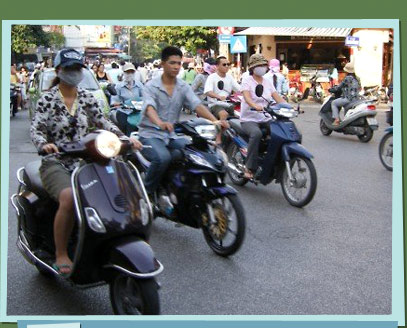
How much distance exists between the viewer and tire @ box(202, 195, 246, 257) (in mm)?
4141

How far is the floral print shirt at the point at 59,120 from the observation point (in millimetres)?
3594

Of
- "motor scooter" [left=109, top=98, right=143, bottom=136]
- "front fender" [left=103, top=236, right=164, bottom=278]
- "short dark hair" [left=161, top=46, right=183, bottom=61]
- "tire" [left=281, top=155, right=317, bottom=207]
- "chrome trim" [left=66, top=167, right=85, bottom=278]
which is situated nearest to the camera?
"front fender" [left=103, top=236, right=164, bottom=278]

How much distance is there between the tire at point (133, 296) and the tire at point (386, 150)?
4623mm

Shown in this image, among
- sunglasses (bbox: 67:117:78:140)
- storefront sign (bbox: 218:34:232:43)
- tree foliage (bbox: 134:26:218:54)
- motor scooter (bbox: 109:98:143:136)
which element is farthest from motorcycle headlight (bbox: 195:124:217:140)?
motor scooter (bbox: 109:98:143:136)

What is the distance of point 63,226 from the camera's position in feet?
10.9

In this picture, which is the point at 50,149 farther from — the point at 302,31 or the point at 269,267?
the point at 302,31

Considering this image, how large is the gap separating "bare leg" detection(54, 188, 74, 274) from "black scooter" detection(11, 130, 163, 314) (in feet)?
0.13

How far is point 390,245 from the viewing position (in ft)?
13.7

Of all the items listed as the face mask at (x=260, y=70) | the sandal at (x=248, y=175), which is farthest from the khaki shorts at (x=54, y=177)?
the sandal at (x=248, y=175)

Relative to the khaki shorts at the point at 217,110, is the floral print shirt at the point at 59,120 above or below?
below

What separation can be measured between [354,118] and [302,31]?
5.64 meters

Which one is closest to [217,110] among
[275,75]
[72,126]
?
[275,75]

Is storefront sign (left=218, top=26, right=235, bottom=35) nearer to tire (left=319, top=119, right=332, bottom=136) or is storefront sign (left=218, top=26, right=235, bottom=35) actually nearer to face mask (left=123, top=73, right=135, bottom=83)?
face mask (left=123, top=73, right=135, bottom=83)

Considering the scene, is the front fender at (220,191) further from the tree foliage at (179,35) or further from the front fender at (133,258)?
the front fender at (133,258)
